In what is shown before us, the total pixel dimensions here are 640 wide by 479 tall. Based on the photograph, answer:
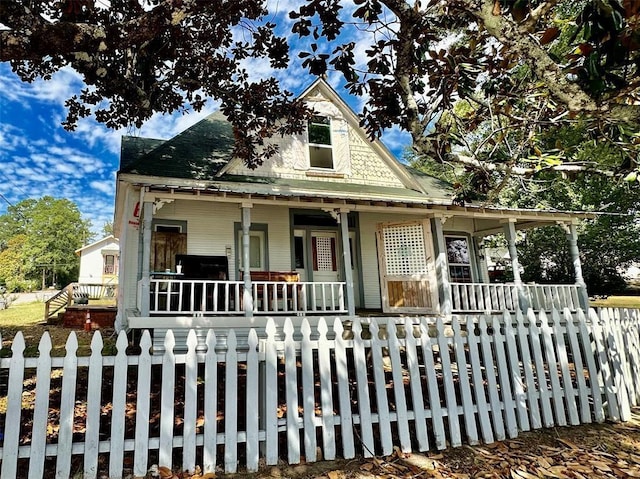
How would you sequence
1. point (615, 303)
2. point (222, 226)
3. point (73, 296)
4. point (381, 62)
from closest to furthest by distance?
1. point (381, 62)
2. point (222, 226)
3. point (73, 296)
4. point (615, 303)

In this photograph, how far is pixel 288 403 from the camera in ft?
11.3

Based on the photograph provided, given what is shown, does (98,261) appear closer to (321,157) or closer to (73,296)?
(73,296)

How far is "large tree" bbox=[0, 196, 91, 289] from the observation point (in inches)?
1667

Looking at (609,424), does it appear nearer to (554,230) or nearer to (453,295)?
(453,295)

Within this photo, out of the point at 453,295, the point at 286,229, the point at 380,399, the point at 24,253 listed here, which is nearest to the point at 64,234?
the point at 24,253

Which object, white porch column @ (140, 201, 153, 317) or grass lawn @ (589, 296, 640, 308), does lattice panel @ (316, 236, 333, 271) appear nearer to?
white porch column @ (140, 201, 153, 317)

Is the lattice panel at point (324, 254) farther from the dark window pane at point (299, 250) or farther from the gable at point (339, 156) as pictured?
the gable at point (339, 156)

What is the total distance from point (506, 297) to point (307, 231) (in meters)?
5.78

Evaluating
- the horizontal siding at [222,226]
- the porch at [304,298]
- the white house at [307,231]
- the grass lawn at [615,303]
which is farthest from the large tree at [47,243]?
the grass lawn at [615,303]

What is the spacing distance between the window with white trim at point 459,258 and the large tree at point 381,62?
576 centimetres

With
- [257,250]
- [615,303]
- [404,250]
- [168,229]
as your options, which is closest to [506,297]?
[404,250]

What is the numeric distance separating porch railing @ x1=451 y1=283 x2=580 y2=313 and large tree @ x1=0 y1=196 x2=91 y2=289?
41883 millimetres

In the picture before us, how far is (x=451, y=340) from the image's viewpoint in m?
4.33

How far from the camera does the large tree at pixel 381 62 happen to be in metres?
3.09
